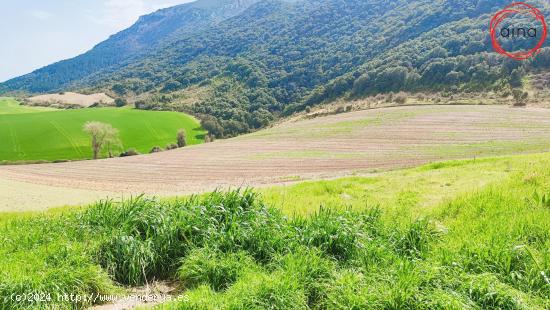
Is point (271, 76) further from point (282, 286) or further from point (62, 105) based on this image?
point (282, 286)

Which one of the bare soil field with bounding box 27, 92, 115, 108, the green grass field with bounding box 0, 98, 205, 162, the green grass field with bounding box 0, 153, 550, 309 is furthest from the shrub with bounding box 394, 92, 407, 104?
the bare soil field with bounding box 27, 92, 115, 108

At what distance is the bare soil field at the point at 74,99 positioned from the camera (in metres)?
175

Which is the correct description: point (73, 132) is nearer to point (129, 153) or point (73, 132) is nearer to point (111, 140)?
point (111, 140)

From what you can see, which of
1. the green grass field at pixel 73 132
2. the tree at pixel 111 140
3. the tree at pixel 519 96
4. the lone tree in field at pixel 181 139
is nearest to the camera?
the tree at pixel 519 96

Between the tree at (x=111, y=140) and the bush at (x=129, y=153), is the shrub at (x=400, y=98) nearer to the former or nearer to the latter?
the bush at (x=129, y=153)

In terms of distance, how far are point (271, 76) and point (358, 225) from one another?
194088 millimetres

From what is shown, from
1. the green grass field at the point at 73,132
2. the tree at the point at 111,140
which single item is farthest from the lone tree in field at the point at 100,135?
the green grass field at the point at 73,132

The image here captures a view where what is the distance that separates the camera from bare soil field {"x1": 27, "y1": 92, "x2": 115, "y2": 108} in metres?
175

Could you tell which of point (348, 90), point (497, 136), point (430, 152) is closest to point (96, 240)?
point (430, 152)

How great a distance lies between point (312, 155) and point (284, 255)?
45.8 meters

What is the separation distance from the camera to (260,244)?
20.4ft

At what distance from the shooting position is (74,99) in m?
183

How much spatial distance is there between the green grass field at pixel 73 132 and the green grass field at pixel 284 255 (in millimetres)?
85296

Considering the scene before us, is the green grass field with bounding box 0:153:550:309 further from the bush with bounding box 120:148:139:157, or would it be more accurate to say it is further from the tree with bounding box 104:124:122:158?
the tree with bounding box 104:124:122:158
